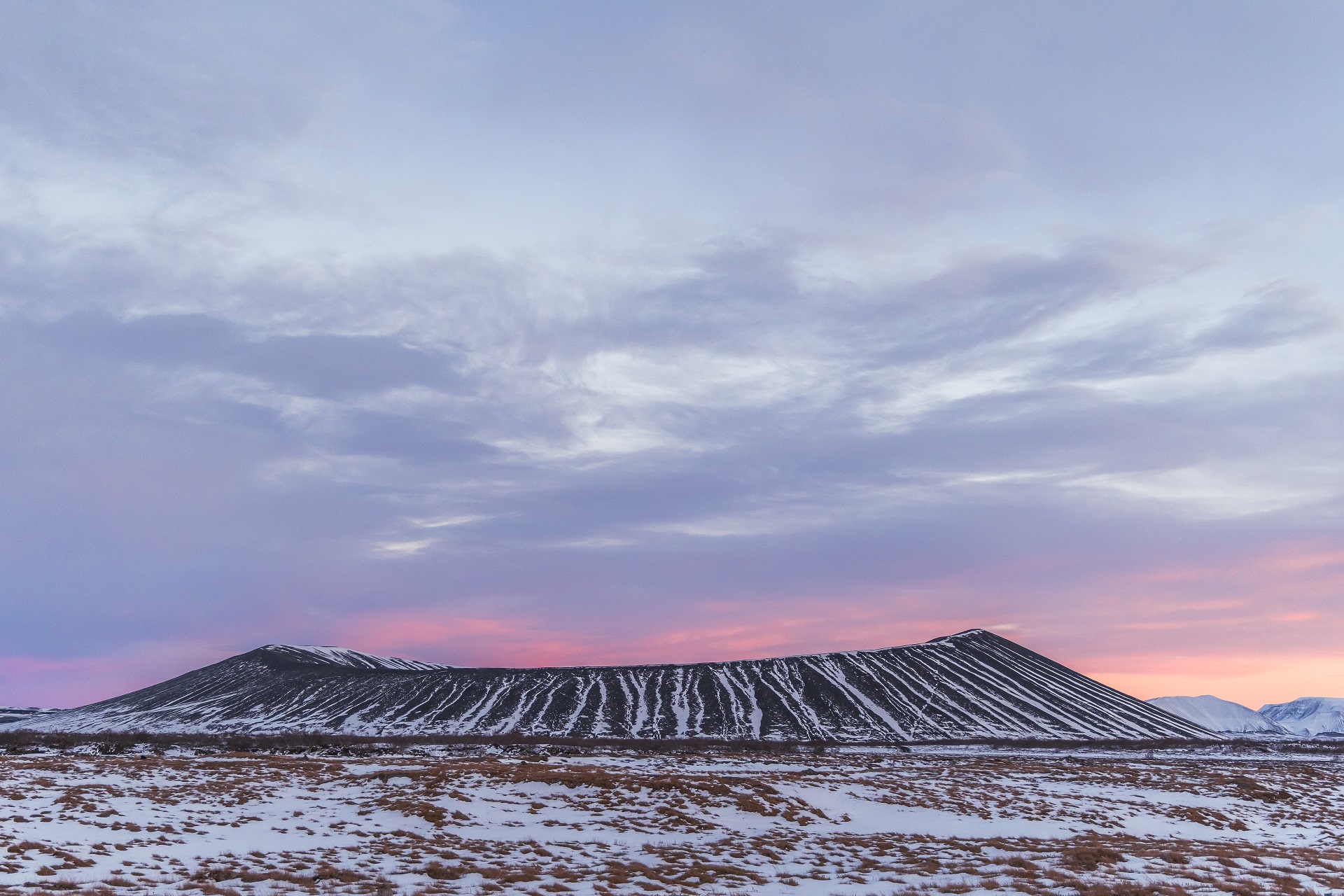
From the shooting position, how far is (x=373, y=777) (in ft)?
125

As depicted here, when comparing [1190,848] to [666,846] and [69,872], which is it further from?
[69,872]

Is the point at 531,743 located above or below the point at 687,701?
below

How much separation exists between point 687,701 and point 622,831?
10510 cm

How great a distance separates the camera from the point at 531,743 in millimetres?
93062

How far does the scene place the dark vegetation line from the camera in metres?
69.4

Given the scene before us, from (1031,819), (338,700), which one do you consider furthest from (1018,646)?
(1031,819)

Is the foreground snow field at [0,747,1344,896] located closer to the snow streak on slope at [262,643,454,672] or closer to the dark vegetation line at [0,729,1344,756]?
the dark vegetation line at [0,729,1344,756]

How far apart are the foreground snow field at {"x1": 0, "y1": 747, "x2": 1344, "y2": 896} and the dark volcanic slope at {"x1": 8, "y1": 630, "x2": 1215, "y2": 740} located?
227 ft

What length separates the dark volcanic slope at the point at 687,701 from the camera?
385 feet

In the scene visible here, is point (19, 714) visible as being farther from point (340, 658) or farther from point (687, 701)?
point (687, 701)

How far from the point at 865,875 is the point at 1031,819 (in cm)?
1552

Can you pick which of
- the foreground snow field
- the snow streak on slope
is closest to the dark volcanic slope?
the snow streak on slope

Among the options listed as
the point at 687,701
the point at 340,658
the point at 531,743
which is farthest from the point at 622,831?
the point at 340,658

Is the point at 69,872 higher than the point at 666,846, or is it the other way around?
the point at 69,872
